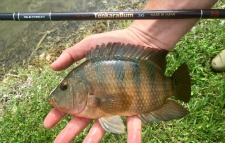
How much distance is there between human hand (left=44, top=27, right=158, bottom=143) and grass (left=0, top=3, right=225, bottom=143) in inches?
39.0

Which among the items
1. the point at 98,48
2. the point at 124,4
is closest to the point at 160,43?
the point at 98,48

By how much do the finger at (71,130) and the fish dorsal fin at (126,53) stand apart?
0.48 metres

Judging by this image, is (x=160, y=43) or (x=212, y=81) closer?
(x=160, y=43)

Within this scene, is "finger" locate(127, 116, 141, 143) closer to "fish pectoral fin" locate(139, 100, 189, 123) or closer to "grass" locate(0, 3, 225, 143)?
Result: "fish pectoral fin" locate(139, 100, 189, 123)

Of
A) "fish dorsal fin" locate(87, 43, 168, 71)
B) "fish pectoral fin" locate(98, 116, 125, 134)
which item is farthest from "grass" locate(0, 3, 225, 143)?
"fish dorsal fin" locate(87, 43, 168, 71)

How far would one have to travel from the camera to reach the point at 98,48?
285 cm

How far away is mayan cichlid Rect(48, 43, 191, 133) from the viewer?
284 centimetres

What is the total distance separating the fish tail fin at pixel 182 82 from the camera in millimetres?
2932

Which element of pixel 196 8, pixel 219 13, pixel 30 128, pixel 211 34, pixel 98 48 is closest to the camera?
pixel 98 48

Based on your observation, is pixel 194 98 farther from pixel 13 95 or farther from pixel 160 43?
pixel 13 95

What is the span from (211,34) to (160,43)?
4.68ft

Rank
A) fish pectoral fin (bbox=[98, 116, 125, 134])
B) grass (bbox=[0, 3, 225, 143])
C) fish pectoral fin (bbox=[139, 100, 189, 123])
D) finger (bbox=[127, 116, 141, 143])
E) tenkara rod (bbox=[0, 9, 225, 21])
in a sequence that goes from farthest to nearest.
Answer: grass (bbox=[0, 3, 225, 143]) → tenkara rod (bbox=[0, 9, 225, 21]) → fish pectoral fin (bbox=[139, 100, 189, 123]) → fish pectoral fin (bbox=[98, 116, 125, 134]) → finger (bbox=[127, 116, 141, 143])

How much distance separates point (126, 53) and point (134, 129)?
21.8 inches

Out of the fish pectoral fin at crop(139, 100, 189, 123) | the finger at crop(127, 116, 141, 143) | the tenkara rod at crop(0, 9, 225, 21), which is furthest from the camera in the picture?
the tenkara rod at crop(0, 9, 225, 21)
